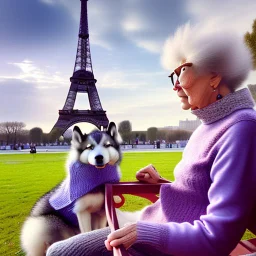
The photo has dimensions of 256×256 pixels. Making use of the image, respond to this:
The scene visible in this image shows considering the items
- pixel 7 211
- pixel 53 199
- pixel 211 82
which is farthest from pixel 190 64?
pixel 7 211

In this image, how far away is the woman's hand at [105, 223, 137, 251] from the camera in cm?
112

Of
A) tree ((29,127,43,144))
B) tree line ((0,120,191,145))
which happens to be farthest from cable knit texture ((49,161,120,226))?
tree ((29,127,43,144))

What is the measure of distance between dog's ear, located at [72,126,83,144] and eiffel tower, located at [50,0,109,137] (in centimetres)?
2439

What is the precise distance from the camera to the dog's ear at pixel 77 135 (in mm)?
2637

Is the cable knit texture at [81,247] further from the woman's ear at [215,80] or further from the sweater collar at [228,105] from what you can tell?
the woman's ear at [215,80]

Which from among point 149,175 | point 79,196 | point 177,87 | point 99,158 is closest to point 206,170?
point 177,87

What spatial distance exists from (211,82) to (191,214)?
0.55 meters

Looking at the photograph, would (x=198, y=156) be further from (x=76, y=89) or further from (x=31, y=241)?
(x=76, y=89)

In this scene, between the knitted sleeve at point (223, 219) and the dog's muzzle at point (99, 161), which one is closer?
the knitted sleeve at point (223, 219)

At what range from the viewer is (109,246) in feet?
3.78

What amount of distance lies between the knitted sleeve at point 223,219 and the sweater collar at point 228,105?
24cm

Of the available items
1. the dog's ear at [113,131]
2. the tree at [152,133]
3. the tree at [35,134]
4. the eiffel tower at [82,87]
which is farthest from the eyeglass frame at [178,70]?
the tree at [152,133]

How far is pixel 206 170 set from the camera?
128 centimetres

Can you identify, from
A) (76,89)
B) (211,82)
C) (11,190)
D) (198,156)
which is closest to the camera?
(198,156)
